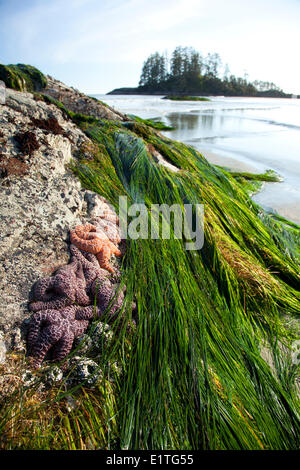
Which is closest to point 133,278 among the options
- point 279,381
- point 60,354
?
point 60,354

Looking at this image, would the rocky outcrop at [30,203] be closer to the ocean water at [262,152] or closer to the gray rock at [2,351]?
the gray rock at [2,351]

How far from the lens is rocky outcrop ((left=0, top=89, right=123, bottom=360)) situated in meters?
2.19

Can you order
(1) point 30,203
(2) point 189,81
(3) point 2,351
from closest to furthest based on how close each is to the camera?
(3) point 2,351 < (1) point 30,203 < (2) point 189,81

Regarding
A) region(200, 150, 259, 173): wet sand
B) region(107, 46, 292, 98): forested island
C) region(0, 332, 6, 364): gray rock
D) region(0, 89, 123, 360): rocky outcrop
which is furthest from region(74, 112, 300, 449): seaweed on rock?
region(107, 46, 292, 98): forested island

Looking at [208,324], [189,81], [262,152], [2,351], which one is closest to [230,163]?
[262,152]

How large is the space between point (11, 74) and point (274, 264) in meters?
5.86

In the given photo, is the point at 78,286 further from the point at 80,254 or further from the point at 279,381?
the point at 279,381

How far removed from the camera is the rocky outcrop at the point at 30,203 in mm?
2189

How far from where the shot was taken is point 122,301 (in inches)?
92.2

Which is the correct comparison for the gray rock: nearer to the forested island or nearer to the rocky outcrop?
the rocky outcrop

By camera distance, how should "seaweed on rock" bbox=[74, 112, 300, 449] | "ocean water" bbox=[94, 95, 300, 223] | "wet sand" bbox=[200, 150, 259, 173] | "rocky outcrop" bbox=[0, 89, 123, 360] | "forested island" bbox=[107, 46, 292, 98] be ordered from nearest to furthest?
"seaweed on rock" bbox=[74, 112, 300, 449] → "rocky outcrop" bbox=[0, 89, 123, 360] → "ocean water" bbox=[94, 95, 300, 223] → "wet sand" bbox=[200, 150, 259, 173] → "forested island" bbox=[107, 46, 292, 98]

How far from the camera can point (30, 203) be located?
2.89 m

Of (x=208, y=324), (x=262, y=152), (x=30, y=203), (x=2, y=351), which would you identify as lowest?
(x=208, y=324)

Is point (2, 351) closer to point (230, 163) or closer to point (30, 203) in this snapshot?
point (30, 203)
